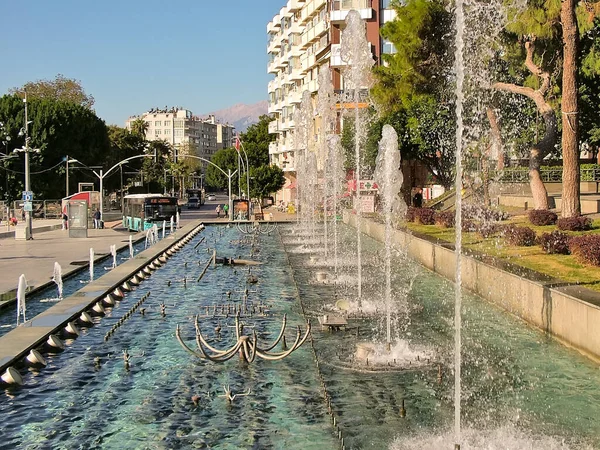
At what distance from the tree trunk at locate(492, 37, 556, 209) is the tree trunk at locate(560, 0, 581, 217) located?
11.4 feet

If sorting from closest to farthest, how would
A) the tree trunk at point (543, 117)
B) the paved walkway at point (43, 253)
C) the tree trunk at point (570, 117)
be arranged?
the paved walkway at point (43, 253) < the tree trunk at point (570, 117) < the tree trunk at point (543, 117)

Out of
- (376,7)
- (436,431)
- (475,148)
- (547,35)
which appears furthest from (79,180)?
(436,431)

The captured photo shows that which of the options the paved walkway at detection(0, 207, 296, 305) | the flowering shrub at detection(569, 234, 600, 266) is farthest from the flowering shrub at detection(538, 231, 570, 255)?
the paved walkway at detection(0, 207, 296, 305)

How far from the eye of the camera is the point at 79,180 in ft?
241

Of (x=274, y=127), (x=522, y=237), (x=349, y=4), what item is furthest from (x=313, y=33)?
(x=522, y=237)

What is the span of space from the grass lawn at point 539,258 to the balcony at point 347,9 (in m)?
36.6

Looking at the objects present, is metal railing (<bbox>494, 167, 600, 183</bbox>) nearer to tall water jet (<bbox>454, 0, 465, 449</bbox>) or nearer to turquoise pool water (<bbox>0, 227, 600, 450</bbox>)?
turquoise pool water (<bbox>0, 227, 600, 450</bbox>)

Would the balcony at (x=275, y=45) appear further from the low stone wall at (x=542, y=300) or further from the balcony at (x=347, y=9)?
the low stone wall at (x=542, y=300)

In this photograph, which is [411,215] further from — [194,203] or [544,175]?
[194,203]

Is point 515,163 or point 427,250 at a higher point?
point 515,163

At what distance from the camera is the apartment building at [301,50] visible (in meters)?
62.2

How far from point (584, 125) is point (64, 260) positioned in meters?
27.5

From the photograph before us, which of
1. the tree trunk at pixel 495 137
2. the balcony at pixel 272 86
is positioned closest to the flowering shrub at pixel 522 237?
the tree trunk at pixel 495 137

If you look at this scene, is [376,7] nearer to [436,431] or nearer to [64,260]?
[64,260]
